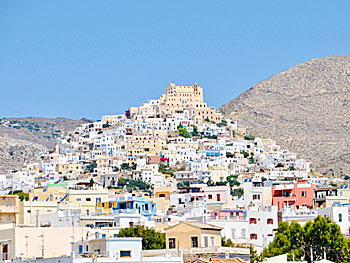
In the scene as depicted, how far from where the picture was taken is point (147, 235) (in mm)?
46750

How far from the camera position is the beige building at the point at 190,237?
129 feet

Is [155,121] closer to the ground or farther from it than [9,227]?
farther from it

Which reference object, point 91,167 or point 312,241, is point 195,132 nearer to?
point 91,167

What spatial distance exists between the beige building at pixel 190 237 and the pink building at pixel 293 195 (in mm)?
29830

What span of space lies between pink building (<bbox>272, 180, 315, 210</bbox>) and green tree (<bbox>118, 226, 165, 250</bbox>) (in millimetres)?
23669

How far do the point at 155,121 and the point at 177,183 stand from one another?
49019 mm

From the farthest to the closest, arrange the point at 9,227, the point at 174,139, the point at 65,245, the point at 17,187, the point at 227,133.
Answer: the point at 227,133 → the point at 174,139 → the point at 17,187 → the point at 65,245 → the point at 9,227

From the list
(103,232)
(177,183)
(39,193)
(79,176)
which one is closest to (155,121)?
(79,176)

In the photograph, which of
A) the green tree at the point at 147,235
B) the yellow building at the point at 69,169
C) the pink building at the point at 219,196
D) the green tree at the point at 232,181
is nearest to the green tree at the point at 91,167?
the yellow building at the point at 69,169

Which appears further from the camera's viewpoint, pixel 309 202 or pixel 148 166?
pixel 148 166

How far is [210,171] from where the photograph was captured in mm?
150500

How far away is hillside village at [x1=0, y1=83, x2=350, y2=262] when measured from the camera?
3866cm

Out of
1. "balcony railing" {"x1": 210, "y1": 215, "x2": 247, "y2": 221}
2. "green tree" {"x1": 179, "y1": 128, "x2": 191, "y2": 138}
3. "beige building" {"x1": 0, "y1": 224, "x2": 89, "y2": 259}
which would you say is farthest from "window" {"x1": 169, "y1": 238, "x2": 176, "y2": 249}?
"green tree" {"x1": 179, "y1": 128, "x2": 191, "y2": 138}

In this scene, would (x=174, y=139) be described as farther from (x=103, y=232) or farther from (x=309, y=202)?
(x=103, y=232)
